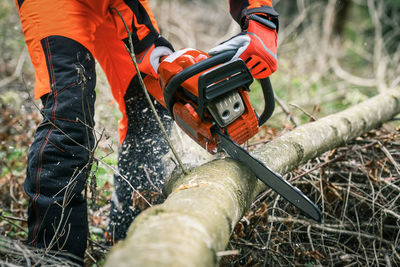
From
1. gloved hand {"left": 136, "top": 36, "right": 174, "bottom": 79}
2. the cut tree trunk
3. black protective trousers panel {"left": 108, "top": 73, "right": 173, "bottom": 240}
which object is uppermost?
gloved hand {"left": 136, "top": 36, "right": 174, "bottom": 79}

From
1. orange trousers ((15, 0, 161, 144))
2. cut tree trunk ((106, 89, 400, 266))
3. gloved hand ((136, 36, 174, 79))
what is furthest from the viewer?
gloved hand ((136, 36, 174, 79))

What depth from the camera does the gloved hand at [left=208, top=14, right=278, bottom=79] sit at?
155cm

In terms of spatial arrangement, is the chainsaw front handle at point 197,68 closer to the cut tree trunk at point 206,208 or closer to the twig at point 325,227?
the cut tree trunk at point 206,208

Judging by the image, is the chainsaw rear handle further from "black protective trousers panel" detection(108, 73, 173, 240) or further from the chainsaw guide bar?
"black protective trousers panel" detection(108, 73, 173, 240)

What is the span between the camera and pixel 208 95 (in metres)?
1.44

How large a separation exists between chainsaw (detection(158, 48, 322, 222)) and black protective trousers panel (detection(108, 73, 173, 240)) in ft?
2.27

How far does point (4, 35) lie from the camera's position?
5.64 metres

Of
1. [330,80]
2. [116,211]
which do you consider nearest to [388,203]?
[116,211]

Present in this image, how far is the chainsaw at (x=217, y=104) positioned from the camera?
143 centimetres

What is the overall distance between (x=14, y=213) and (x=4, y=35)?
4608 millimetres

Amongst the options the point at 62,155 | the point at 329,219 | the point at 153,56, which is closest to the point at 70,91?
the point at 62,155

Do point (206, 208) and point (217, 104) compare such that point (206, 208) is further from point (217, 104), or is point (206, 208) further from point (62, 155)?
→ point (62, 155)

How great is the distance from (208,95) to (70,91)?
807 mm

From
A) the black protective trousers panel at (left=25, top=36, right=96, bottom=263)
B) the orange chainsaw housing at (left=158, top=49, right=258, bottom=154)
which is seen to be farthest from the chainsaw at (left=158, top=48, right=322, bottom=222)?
the black protective trousers panel at (left=25, top=36, right=96, bottom=263)
